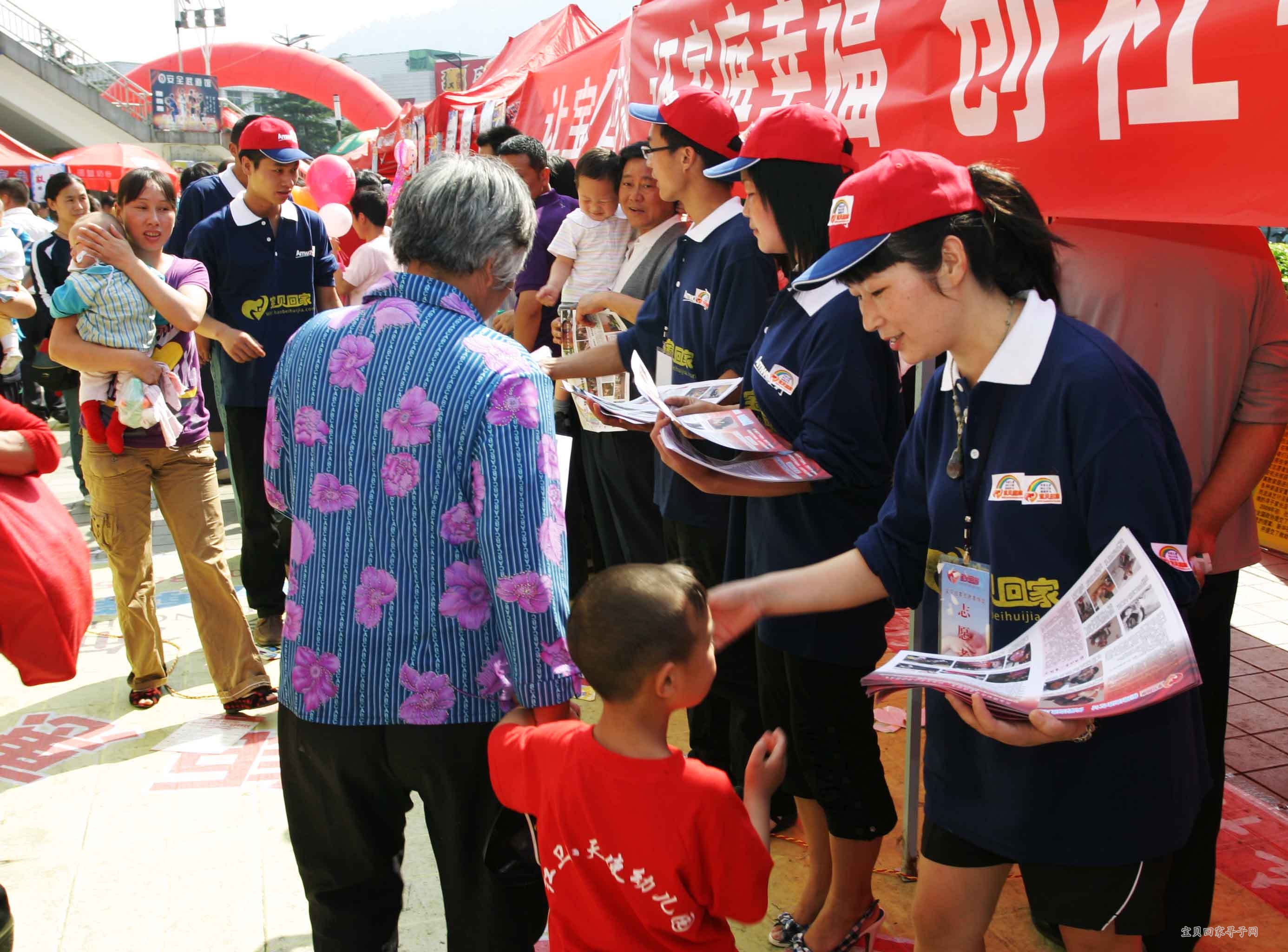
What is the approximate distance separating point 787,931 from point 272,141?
12.6ft

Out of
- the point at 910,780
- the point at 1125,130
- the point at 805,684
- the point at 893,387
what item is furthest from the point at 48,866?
the point at 1125,130

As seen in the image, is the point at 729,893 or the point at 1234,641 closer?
the point at 729,893

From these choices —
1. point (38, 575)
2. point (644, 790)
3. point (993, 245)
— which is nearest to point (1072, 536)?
point (993, 245)

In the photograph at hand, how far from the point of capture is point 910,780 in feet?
10.1

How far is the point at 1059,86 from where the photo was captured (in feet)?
7.90

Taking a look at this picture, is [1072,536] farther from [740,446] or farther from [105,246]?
[105,246]

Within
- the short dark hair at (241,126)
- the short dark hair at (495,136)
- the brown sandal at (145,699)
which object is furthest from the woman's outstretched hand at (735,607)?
the short dark hair at (495,136)

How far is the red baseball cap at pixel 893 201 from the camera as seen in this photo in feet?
5.59

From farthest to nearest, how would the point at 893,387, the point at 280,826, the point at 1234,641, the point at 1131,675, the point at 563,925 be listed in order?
the point at 1234,641 → the point at 280,826 → the point at 893,387 → the point at 563,925 → the point at 1131,675

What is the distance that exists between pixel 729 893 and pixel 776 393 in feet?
4.14

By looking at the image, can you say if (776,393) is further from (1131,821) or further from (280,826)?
(280,826)

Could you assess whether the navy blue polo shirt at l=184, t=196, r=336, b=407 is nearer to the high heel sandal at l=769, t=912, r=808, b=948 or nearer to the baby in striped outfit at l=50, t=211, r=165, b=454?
the baby in striped outfit at l=50, t=211, r=165, b=454

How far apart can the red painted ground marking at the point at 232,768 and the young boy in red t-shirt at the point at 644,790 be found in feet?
7.51

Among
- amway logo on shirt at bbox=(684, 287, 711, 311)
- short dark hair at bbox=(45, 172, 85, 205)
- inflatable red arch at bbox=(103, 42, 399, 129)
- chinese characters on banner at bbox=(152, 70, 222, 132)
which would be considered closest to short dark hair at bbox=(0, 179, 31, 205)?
short dark hair at bbox=(45, 172, 85, 205)
